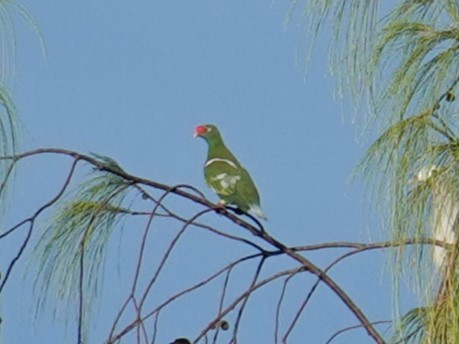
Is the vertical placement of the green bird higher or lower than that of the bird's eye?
lower

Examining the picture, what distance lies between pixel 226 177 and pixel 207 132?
0.19 metres

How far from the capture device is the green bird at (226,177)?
64.0 inches

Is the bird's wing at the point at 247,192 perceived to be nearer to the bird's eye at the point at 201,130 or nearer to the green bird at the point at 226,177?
the green bird at the point at 226,177

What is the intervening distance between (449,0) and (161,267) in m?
0.40

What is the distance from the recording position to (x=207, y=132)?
6.16 feet

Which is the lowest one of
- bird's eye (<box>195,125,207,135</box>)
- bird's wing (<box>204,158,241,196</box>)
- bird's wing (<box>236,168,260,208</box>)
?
bird's wing (<box>236,168,260,208</box>)

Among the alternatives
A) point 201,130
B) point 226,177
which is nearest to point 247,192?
point 226,177

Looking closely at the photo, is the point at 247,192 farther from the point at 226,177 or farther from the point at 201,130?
the point at 201,130

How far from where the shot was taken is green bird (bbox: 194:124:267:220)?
1.63 meters

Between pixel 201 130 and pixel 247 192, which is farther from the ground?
pixel 201 130

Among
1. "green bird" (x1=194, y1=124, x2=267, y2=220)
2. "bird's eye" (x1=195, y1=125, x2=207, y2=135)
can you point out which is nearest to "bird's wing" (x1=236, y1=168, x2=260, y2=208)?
"green bird" (x1=194, y1=124, x2=267, y2=220)

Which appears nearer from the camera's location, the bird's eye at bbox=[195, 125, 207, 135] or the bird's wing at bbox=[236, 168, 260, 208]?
the bird's wing at bbox=[236, 168, 260, 208]

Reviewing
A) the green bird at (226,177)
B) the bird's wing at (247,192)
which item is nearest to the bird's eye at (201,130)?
the green bird at (226,177)

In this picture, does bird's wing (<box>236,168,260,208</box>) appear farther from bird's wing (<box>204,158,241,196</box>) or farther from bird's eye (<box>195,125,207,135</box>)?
bird's eye (<box>195,125,207,135</box>)
